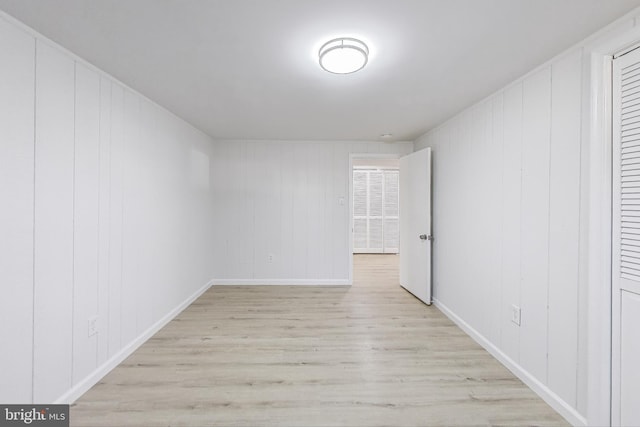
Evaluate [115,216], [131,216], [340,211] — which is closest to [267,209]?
[340,211]

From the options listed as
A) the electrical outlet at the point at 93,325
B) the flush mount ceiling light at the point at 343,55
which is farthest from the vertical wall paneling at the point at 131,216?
the flush mount ceiling light at the point at 343,55

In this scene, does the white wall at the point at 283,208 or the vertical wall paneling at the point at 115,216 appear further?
the white wall at the point at 283,208

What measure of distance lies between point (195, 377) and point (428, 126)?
11.8 ft

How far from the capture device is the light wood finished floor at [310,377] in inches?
67.2

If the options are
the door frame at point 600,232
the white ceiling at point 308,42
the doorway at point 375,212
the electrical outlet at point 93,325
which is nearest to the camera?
the white ceiling at point 308,42

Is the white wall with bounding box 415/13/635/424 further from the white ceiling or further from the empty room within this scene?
the white ceiling

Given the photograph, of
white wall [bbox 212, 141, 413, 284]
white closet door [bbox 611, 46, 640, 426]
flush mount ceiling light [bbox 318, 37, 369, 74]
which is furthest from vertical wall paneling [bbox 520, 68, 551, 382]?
white wall [bbox 212, 141, 413, 284]

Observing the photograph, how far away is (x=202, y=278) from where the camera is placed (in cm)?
401

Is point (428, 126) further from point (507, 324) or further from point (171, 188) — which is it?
point (171, 188)

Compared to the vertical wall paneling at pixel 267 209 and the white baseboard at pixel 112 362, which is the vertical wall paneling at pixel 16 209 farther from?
the vertical wall paneling at pixel 267 209

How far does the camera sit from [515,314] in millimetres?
2146

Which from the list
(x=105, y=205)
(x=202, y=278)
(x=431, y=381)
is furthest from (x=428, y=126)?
(x=202, y=278)

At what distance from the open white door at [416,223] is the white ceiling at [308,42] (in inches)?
44.7

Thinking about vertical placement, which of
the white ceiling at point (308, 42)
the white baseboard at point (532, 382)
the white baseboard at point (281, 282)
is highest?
the white ceiling at point (308, 42)
